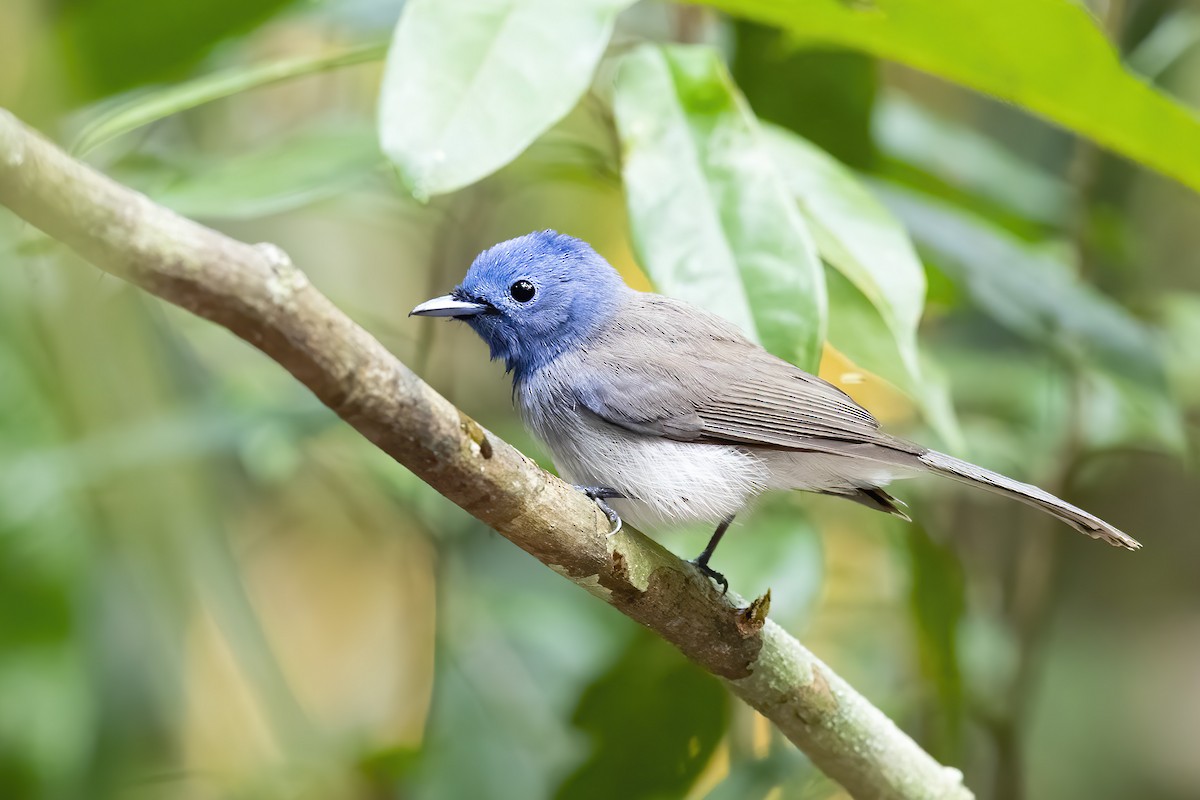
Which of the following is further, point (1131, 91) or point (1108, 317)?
point (1108, 317)

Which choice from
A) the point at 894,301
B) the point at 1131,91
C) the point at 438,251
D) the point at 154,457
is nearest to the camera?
the point at 894,301

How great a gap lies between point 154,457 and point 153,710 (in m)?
1.19

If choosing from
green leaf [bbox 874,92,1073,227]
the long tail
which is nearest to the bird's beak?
the long tail

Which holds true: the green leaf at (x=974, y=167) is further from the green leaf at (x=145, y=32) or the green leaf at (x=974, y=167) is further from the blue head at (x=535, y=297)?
the green leaf at (x=145, y=32)

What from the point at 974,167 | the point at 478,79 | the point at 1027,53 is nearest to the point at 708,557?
the point at 478,79

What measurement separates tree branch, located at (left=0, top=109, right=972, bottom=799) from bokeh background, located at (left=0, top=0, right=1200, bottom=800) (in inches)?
13.3

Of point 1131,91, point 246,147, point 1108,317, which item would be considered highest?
point 1131,91

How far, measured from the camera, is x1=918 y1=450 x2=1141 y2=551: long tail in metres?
1.80

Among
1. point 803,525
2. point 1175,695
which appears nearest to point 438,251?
point 803,525

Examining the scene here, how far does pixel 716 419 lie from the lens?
2031mm

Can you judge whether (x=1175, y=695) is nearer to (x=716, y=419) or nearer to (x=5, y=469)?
(x=716, y=419)

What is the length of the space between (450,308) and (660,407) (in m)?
0.39

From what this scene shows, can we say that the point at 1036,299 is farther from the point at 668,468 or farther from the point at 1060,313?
the point at 668,468

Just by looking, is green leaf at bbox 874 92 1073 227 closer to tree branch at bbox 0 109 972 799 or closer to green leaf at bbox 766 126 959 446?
green leaf at bbox 766 126 959 446
